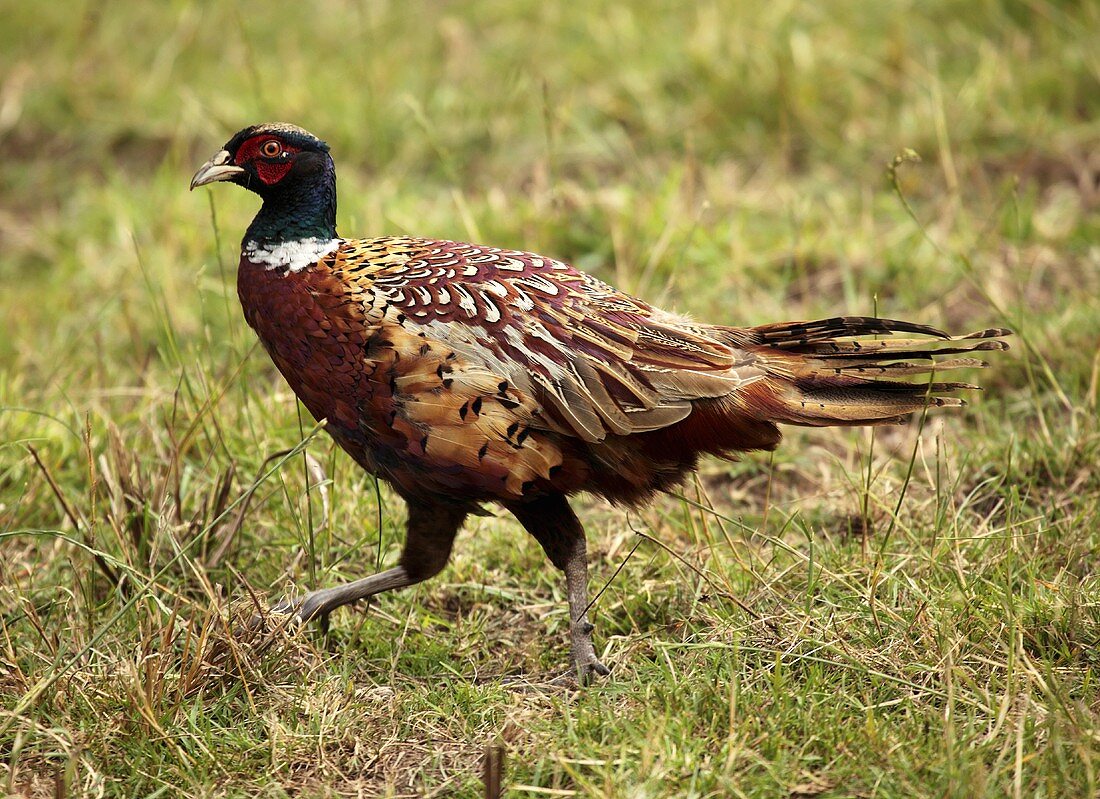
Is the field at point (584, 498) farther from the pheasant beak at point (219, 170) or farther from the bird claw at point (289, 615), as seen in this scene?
the pheasant beak at point (219, 170)

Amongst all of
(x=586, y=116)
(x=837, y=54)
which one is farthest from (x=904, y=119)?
(x=586, y=116)

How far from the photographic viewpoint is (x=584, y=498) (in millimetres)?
4172

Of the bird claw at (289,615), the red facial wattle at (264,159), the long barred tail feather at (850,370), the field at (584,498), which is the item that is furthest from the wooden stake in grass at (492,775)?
the red facial wattle at (264,159)

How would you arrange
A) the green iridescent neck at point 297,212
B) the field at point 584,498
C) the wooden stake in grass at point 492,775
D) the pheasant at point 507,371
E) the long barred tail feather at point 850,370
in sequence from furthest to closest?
the green iridescent neck at point 297,212, the long barred tail feather at point 850,370, the pheasant at point 507,371, the field at point 584,498, the wooden stake in grass at point 492,775

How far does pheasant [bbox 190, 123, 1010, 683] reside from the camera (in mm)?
3061

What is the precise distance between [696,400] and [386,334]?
791mm

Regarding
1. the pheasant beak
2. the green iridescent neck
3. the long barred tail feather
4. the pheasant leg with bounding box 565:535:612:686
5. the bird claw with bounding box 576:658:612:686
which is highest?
the pheasant beak

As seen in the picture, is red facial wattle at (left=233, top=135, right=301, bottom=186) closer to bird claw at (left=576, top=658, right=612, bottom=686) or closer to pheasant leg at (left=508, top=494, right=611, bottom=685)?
pheasant leg at (left=508, top=494, right=611, bottom=685)

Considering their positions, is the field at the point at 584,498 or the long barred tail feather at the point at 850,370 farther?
the long barred tail feather at the point at 850,370

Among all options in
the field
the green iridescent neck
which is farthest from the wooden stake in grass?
the green iridescent neck

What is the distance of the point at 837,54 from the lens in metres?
6.34

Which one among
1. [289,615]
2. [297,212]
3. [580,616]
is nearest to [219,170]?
[297,212]

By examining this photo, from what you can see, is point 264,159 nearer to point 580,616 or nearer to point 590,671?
point 580,616

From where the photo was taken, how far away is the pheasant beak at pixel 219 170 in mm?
3324
